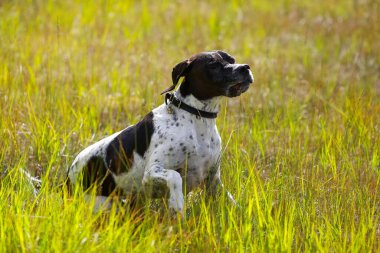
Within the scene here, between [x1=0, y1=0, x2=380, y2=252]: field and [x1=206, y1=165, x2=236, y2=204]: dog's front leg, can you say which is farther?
[x1=206, y1=165, x2=236, y2=204]: dog's front leg

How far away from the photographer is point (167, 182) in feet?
15.7

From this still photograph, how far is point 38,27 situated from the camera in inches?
393

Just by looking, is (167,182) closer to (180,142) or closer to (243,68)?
(180,142)

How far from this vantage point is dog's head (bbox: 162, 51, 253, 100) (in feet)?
16.5

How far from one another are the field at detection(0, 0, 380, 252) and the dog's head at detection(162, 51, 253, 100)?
21.7 inches

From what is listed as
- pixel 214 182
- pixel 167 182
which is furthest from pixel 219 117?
pixel 167 182

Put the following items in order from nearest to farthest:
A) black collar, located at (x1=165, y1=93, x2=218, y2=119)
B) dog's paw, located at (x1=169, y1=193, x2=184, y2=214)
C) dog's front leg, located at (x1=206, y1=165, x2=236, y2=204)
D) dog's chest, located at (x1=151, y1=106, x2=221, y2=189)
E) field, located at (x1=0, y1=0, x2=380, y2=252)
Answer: field, located at (x1=0, y1=0, x2=380, y2=252) → dog's paw, located at (x1=169, y1=193, x2=184, y2=214) → dog's chest, located at (x1=151, y1=106, x2=221, y2=189) → black collar, located at (x1=165, y1=93, x2=218, y2=119) → dog's front leg, located at (x1=206, y1=165, x2=236, y2=204)

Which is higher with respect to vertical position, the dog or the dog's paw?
the dog

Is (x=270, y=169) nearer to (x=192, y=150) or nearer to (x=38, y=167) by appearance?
(x=192, y=150)

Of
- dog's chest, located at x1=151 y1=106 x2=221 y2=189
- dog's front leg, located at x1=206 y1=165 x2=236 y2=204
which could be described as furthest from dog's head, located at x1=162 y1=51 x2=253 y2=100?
dog's front leg, located at x1=206 y1=165 x2=236 y2=204

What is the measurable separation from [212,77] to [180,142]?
49 cm

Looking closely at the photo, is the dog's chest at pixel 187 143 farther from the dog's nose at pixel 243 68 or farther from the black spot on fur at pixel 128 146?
the dog's nose at pixel 243 68

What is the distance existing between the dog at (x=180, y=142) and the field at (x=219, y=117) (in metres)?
0.20

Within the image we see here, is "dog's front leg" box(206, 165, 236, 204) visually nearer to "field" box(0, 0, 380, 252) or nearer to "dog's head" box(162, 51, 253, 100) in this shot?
"field" box(0, 0, 380, 252)
